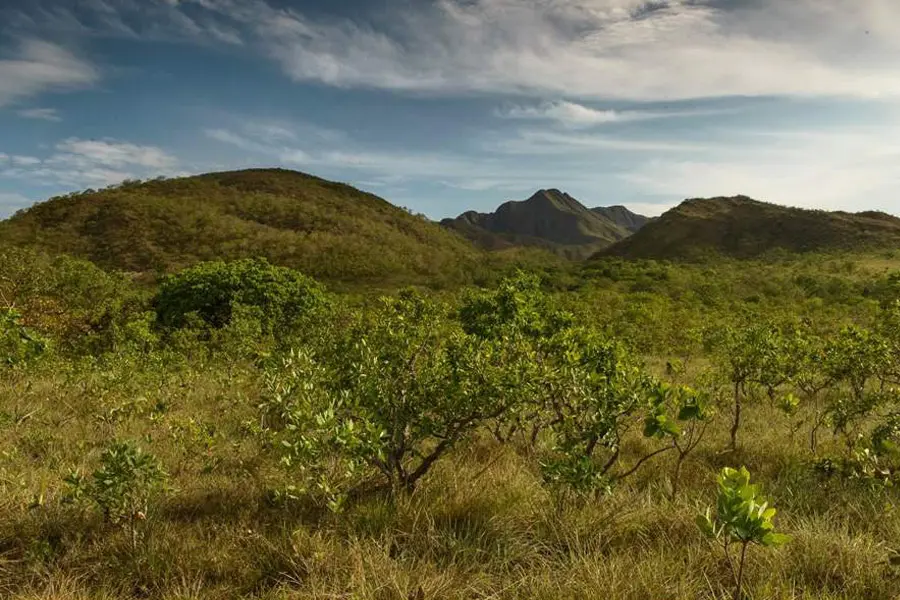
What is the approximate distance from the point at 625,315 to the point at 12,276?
72.6 ft

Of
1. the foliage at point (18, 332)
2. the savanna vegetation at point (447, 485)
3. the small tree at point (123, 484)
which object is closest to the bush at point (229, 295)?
the savanna vegetation at point (447, 485)

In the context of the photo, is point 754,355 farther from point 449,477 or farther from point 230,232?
point 230,232

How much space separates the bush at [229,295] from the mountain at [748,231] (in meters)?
91.3

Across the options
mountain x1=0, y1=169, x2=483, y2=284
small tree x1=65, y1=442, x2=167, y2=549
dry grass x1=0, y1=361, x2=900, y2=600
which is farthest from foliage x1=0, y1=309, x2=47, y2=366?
mountain x1=0, y1=169, x2=483, y2=284

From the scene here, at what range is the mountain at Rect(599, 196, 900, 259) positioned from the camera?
95125mm

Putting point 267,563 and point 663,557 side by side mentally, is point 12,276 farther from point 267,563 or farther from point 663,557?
point 663,557

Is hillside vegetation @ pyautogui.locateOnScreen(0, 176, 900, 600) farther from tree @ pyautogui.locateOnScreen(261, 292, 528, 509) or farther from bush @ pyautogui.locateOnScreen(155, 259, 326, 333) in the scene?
bush @ pyautogui.locateOnScreen(155, 259, 326, 333)

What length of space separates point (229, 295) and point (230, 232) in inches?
2474

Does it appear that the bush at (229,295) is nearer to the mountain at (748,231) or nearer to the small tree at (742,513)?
the small tree at (742,513)

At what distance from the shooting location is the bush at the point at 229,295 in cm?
2341

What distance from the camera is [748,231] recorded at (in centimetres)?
11806

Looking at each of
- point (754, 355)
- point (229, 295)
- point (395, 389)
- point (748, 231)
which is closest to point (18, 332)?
point (395, 389)

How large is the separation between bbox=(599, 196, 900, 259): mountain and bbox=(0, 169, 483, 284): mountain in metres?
47.2

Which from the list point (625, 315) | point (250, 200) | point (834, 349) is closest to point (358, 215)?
point (250, 200)
